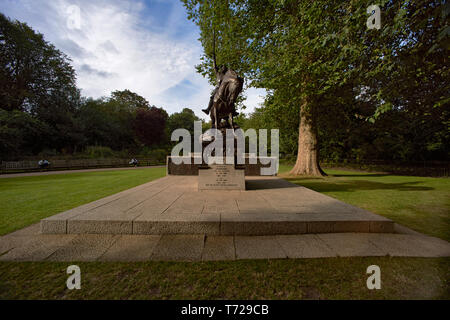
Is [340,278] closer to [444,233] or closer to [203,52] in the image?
[444,233]

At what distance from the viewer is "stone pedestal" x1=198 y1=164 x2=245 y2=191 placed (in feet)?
20.2

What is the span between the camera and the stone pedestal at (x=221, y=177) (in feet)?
20.2

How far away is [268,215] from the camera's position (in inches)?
145

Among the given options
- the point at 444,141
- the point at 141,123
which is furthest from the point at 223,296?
the point at 141,123

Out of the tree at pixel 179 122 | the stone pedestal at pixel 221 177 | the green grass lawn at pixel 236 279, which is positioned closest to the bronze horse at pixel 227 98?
the stone pedestal at pixel 221 177

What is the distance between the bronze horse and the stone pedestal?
1.87 meters

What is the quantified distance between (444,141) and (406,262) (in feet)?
87.7

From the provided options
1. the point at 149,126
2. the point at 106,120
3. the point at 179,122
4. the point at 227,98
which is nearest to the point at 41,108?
the point at 106,120

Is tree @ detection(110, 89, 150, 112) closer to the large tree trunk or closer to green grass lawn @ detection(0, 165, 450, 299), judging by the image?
the large tree trunk

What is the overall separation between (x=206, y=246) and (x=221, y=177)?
132 inches

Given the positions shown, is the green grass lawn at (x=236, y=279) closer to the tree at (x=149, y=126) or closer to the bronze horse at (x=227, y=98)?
the bronze horse at (x=227, y=98)

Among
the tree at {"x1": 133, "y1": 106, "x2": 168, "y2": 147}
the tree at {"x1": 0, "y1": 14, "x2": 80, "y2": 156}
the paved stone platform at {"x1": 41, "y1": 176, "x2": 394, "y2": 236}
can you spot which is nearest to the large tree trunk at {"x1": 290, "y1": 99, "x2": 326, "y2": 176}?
the paved stone platform at {"x1": 41, "y1": 176, "x2": 394, "y2": 236}

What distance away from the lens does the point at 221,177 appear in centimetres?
620

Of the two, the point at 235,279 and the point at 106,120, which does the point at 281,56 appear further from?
the point at 106,120
